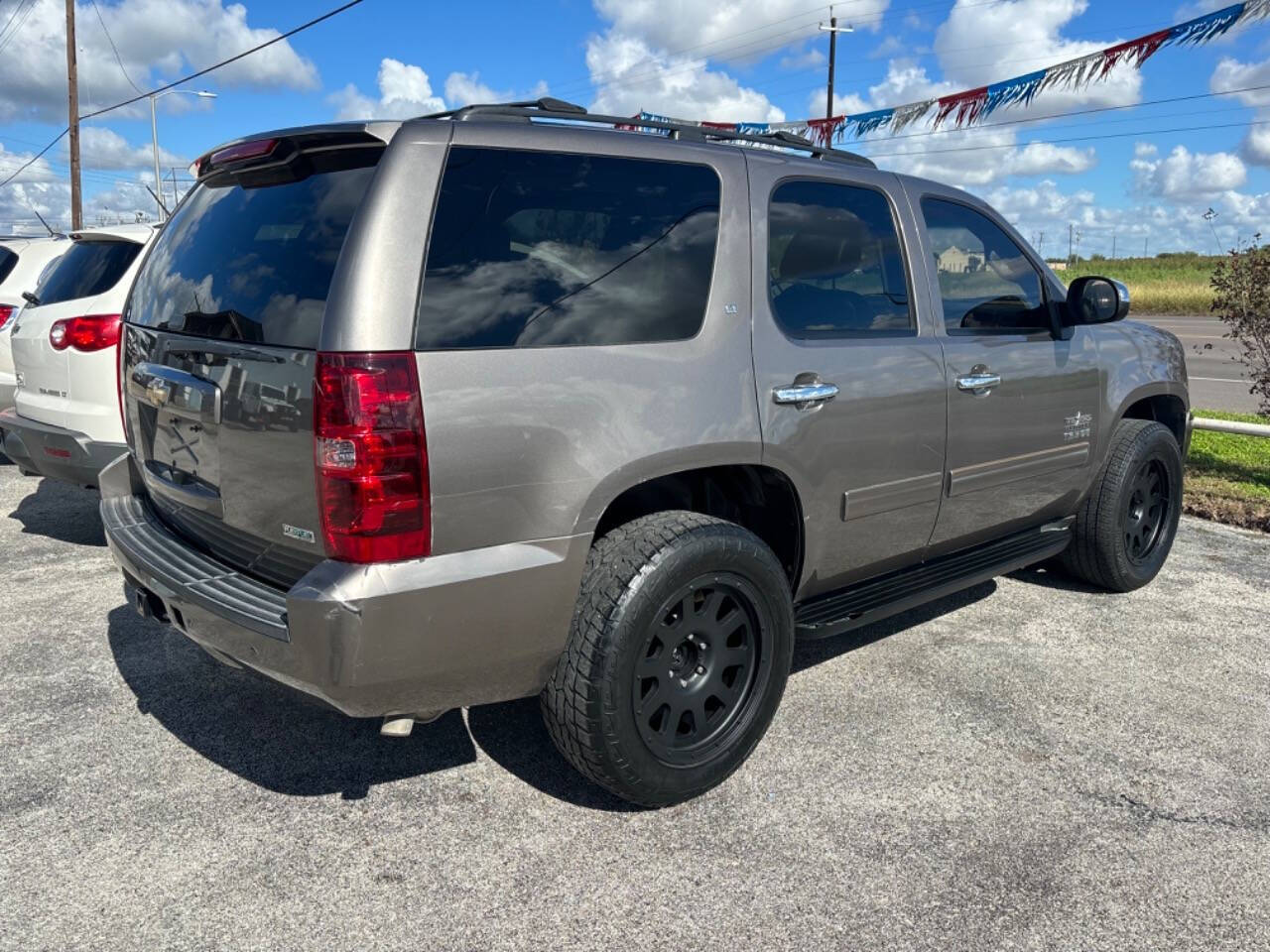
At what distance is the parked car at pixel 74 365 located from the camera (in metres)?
5.08

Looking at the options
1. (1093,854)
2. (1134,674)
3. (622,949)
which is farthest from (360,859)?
(1134,674)

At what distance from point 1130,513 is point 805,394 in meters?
2.67

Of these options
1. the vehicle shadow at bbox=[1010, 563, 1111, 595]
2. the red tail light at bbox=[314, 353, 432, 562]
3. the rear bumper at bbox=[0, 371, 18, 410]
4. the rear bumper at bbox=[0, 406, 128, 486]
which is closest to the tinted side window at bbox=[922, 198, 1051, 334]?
the vehicle shadow at bbox=[1010, 563, 1111, 595]

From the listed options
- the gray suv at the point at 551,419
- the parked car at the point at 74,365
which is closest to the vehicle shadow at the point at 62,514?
the parked car at the point at 74,365

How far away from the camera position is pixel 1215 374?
52.5 feet

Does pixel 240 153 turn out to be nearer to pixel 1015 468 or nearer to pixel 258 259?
pixel 258 259

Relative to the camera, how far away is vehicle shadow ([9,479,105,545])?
19.0 ft

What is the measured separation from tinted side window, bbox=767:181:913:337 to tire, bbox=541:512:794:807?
0.81 metres

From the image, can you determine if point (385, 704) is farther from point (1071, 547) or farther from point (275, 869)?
point (1071, 547)

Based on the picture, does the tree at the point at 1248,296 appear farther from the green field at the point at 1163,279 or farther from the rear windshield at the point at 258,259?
the green field at the point at 1163,279

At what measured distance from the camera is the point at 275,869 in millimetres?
2643

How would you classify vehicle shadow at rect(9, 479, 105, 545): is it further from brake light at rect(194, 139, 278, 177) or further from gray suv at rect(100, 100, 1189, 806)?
brake light at rect(194, 139, 278, 177)

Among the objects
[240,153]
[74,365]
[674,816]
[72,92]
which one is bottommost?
[674,816]

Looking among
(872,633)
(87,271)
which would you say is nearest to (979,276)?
(872,633)
